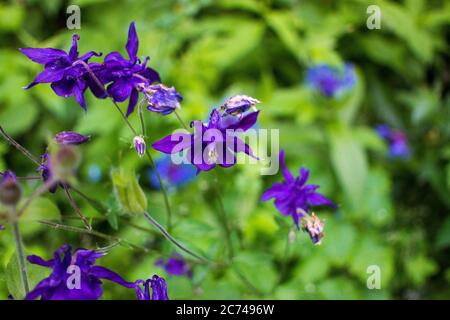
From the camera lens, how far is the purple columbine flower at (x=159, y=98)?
89 cm

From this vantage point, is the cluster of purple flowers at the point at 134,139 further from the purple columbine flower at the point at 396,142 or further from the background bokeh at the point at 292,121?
the purple columbine flower at the point at 396,142

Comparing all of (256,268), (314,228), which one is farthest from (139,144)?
(256,268)

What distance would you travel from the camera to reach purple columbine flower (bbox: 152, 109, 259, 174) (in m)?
0.83

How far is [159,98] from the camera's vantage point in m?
0.90

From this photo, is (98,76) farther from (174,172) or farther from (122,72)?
(174,172)

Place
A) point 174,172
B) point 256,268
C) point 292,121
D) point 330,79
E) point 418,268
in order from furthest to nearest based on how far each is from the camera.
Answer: point 292,121 < point 330,79 < point 174,172 < point 418,268 < point 256,268

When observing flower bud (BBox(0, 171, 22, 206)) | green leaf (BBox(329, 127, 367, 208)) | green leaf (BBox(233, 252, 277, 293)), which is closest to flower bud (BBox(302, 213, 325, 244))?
green leaf (BBox(233, 252, 277, 293))

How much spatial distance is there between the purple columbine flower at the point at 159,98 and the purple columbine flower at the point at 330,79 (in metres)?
1.31

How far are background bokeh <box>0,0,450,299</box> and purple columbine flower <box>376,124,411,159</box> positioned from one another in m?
0.04

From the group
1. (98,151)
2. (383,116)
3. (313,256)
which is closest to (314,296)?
(313,256)

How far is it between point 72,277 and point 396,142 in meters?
1.65

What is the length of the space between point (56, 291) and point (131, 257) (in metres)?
1.31

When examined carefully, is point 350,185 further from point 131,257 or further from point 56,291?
point 56,291
